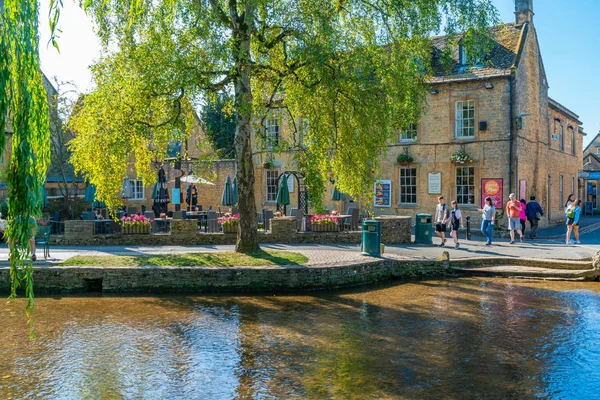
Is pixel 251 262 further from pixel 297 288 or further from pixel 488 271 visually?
pixel 488 271

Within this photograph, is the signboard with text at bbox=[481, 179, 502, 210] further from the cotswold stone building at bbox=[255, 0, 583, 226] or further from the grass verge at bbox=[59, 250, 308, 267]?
the grass verge at bbox=[59, 250, 308, 267]

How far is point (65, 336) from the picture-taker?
936 cm

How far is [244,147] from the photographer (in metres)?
14.3

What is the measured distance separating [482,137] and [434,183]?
2947 millimetres

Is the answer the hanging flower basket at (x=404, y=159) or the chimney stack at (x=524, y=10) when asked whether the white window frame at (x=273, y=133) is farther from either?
the chimney stack at (x=524, y=10)

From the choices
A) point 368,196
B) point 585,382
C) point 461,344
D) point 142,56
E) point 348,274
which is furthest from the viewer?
point 368,196

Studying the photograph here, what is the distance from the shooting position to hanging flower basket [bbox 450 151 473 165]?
23.5 m

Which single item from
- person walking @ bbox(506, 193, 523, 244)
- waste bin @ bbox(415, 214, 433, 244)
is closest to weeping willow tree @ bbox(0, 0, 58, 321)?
waste bin @ bbox(415, 214, 433, 244)

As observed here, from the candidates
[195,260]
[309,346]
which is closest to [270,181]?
[195,260]

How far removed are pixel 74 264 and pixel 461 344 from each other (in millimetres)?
9541

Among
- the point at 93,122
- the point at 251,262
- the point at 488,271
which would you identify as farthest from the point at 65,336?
the point at 488,271

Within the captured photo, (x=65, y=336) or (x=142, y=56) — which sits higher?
(x=142, y=56)

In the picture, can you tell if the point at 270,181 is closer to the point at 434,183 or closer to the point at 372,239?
the point at 434,183

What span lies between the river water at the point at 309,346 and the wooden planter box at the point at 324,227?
Result: 6462 mm
